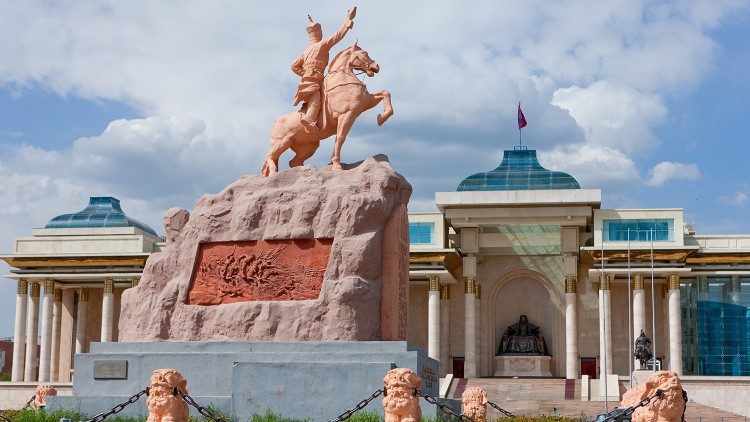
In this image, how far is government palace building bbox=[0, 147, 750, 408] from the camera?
41188mm

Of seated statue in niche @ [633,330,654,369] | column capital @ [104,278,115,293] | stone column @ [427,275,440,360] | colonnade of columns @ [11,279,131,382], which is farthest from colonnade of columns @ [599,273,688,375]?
column capital @ [104,278,115,293]

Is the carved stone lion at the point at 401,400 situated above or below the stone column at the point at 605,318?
below

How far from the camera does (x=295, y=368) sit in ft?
49.8

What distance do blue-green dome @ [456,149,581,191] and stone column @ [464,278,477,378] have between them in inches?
157

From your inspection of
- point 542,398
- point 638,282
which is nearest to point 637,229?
point 638,282

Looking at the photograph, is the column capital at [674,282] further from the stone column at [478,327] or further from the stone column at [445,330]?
the stone column at [445,330]

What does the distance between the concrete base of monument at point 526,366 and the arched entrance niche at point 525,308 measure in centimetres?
98

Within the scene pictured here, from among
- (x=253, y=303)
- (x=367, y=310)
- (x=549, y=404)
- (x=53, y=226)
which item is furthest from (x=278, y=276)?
(x=53, y=226)

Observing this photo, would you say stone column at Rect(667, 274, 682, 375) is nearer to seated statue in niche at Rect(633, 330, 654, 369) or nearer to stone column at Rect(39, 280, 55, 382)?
seated statue in niche at Rect(633, 330, 654, 369)

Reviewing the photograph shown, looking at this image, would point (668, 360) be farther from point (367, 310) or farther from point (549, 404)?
point (367, 310)

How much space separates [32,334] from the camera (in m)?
45.4

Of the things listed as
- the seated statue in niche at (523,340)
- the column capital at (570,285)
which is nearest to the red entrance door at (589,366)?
the seated statue in niche at (523,340)

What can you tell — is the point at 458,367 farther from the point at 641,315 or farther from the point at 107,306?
the point at 107,306

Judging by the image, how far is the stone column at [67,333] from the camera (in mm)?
48406
